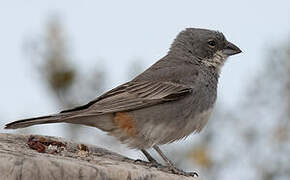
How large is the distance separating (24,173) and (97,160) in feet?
3.38

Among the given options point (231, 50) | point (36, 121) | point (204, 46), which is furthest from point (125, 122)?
point (231, 50)

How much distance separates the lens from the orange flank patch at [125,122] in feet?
22.4

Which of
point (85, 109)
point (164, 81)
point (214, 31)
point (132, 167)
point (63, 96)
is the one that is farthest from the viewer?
A: point (63, 96)

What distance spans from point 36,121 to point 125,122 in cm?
102

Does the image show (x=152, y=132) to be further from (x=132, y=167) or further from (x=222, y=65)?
(x=132, y=167)

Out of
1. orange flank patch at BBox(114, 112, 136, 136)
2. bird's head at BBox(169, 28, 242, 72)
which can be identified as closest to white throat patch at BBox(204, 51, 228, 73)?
bird's head at BBox(169, 28, 242, 72)

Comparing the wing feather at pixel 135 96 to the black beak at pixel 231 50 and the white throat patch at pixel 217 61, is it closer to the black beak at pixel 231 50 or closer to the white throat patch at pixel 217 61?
the white throat patch at pixel 217 61

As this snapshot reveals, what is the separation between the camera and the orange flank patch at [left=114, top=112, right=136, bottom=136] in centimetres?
683

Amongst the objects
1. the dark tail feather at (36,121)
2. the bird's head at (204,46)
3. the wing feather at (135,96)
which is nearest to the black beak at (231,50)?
the bird's head at (204,46)

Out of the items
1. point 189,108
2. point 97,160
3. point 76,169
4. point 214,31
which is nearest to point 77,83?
point 214,31

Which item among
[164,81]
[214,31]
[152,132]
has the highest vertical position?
[214,31]

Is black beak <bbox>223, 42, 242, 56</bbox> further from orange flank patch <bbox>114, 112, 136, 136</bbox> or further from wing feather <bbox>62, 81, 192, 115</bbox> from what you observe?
orange flank patch <bbox>114, 112, 136, 136</bbox>

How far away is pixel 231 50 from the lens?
8.13 m

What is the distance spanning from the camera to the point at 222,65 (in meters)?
7.96
